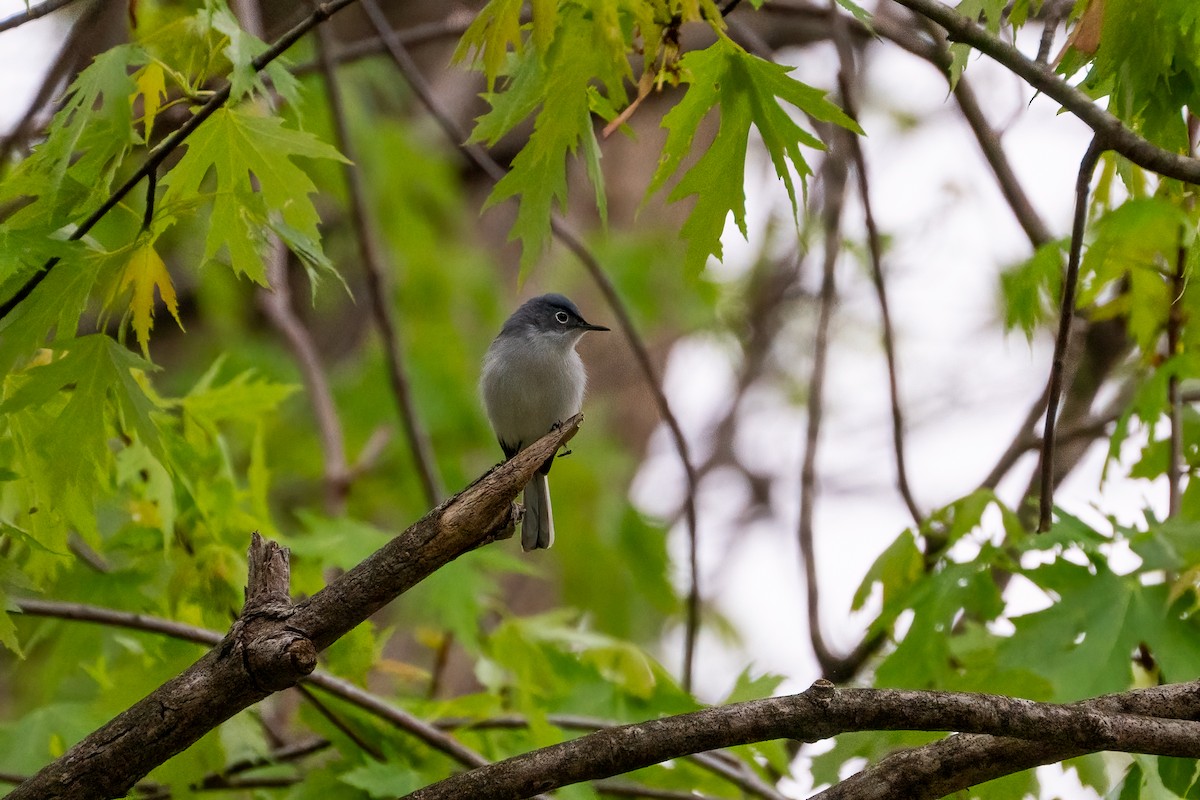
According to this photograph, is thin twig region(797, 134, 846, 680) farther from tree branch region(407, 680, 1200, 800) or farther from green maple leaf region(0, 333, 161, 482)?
green maple leaf region(0, 333, 161, 482)

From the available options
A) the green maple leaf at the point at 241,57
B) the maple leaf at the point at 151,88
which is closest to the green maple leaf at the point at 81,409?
the maple leaf at the point at 151,88

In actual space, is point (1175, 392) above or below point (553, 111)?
below

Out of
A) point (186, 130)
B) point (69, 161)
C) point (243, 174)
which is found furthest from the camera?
point (243, 174)

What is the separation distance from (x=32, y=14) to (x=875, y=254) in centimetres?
304

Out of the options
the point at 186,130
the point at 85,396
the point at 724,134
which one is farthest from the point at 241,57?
the point at 724,134

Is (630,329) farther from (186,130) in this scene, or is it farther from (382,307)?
(186,130)

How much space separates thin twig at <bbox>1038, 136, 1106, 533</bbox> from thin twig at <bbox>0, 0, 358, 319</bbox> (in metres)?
1.61

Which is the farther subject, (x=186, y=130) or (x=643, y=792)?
(x=643, y=792)

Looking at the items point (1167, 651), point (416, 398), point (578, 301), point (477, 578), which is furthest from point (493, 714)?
point (578, 301)

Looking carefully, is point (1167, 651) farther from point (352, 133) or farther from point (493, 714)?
point (352, 133)

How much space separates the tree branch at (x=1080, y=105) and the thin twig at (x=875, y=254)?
6.00 feet

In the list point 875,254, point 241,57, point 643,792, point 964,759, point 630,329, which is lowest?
point 964,759

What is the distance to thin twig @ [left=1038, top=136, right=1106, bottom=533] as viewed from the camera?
267cm

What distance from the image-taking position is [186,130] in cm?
238
